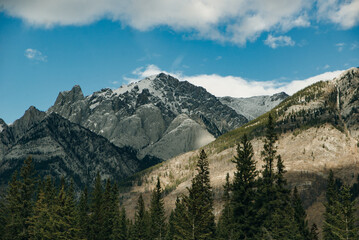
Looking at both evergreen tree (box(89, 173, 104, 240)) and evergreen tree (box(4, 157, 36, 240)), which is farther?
evergreen tree (box(89, 173, 104, 240))

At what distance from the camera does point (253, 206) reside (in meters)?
44.2

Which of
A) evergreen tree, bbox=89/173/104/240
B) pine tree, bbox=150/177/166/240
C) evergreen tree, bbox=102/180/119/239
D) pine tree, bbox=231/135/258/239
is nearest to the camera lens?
pine tree, bbox=231/135/258/239

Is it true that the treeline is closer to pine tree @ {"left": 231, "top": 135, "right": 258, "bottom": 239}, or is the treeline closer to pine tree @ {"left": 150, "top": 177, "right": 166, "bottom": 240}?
pine tree @ {"left": 231, "top": 135, "right": 258, "bottom": 239}

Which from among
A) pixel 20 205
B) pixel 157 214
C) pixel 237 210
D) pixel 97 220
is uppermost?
pixel 20 205

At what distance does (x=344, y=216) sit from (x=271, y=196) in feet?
30.3

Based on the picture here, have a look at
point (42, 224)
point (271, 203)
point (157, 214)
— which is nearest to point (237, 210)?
point (271, 203)

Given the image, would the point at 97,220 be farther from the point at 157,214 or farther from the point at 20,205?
the point at 157,214

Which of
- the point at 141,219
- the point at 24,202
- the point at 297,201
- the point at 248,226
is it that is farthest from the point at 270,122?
the point at 141,219

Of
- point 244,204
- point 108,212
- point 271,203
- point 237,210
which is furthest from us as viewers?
point 108,212

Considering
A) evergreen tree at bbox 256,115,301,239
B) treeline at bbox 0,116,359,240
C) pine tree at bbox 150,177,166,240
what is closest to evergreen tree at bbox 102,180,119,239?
treeline at bbox 0,116,359,240

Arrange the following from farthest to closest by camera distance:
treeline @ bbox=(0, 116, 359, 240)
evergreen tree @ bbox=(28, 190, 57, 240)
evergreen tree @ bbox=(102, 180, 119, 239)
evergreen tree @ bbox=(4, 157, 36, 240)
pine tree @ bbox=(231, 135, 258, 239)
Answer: evergreen tree @ bbox=(102, 180, 119, 239) < evergreen tree @ bbox=(4, 157, 36, 240) < evergreen tree @ bbox=(28, 190, 57, 240) < treeline @ bbox=(0, 116, 359, 240) < pine tree @ bbox=(231, 135, 258, 239)

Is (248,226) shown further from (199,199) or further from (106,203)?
(106,203)

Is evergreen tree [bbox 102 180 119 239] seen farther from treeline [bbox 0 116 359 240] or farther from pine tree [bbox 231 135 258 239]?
pine tree [bbox 231 135 258 239]

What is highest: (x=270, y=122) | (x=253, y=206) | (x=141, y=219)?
(x=270, y=122)
